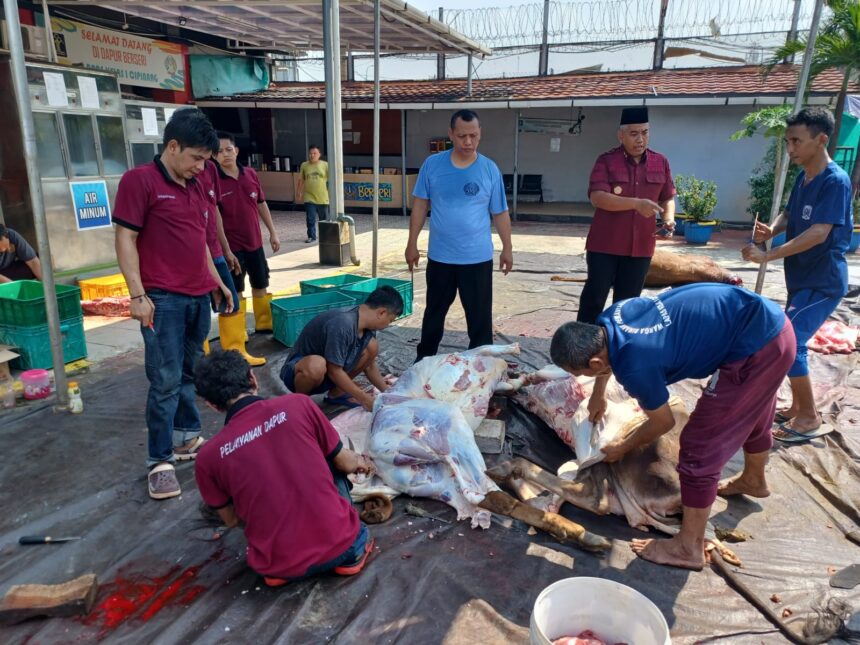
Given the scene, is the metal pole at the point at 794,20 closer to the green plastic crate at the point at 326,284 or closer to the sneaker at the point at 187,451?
the green plastic crate at the point at 326,284

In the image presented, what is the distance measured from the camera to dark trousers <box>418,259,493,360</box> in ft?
13.4

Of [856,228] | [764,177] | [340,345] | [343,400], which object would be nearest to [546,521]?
[340,345]

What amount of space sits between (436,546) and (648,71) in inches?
629

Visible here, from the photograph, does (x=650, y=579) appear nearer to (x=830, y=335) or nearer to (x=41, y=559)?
(x=41, y=559)

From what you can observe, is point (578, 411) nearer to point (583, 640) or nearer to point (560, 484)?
point (560, 484)

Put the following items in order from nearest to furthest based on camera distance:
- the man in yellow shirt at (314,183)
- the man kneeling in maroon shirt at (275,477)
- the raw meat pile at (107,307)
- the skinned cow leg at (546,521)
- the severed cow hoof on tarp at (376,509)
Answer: the man kneeling in maroon shirt at (275,477)
the skinned cow leg at (546,521)
the severed cow hoof on tarp at (376,509)
the raw meat pile at (107,307)
the man in yellow shirt at (314,183)

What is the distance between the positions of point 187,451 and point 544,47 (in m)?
16.9

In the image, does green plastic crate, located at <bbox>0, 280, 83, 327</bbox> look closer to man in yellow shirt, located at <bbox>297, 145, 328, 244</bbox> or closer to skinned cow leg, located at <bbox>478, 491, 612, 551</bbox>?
skinned cow leg, located at <bbox>478, 491, 612, 551</bbox>

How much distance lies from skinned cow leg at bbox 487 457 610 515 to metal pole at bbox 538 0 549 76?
16361 millimetres

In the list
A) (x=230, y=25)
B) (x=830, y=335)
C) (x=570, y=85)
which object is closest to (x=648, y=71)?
(x=570, y=85)

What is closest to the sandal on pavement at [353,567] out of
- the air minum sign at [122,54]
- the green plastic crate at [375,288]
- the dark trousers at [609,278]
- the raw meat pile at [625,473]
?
the raw meat pile at [625,473]

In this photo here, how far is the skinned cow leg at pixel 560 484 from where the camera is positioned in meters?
2.80

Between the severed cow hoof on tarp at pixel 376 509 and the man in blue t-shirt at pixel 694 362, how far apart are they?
109 cm

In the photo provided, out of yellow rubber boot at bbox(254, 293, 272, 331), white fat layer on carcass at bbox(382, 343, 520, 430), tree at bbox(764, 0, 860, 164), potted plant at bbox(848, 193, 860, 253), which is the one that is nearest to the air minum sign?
yellow rubber boot at bbox(254, 293, 272, 331)
